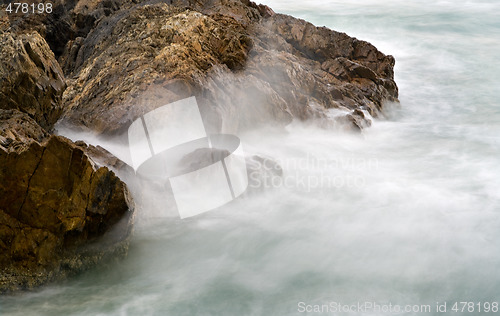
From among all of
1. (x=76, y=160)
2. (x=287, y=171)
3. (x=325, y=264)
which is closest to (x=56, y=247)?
(x=76, y=160)

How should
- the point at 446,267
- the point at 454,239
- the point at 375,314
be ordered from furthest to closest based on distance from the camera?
1. the point at 454,239
2. the point at 446,267
3. the point at 375,314

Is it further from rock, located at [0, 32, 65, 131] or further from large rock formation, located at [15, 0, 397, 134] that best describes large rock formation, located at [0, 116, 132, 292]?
large rock formation, located at [15, 0, 397, 134]

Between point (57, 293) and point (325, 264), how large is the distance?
2775 mm

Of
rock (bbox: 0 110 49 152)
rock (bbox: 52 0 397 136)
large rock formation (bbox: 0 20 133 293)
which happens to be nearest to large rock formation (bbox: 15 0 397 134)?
rock (bbox: 52 0 397 136)

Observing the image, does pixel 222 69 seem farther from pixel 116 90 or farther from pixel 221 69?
pixel 116 90

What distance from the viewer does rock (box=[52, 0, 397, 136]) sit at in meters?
7.98

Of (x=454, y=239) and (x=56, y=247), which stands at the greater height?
(x=56, y=247)

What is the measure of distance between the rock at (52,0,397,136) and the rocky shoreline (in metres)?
0.02

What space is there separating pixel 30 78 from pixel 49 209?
185 centimetres

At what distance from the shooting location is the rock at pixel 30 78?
244 inches

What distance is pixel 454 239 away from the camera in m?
6.32

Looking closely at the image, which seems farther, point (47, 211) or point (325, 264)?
point (325, 264)

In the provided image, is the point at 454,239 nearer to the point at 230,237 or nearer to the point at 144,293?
the point at 230,237

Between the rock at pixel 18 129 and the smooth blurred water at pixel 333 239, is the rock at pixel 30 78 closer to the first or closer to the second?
Answer: the rock at pixel 18 129
